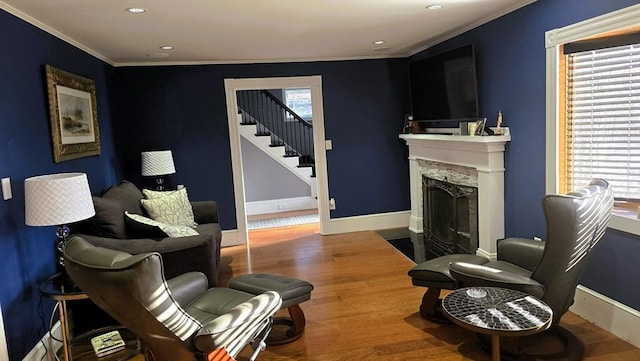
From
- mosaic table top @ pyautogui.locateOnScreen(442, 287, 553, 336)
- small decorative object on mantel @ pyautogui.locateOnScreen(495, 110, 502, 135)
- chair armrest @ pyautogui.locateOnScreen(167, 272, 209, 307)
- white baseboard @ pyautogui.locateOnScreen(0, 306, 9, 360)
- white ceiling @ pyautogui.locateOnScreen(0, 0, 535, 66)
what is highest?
white ceiling @ pyautogui.locateOnScreen(0, 0, 535, 66)

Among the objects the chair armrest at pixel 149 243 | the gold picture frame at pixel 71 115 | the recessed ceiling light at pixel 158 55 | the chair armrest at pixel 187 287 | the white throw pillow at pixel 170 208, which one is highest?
the recessed ceiling light at pixel 158 55

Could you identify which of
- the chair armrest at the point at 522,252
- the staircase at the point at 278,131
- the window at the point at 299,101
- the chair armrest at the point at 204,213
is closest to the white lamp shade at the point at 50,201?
the chair armrest at the point at 204,213

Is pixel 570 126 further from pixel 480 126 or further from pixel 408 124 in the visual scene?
pixel 408 124

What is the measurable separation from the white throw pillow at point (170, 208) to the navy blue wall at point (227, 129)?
1.08 metres

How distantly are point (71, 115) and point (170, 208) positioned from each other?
1.22 metres

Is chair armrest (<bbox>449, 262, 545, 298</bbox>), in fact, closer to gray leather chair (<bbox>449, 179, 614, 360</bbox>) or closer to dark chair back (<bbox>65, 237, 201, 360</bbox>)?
gray leather chair (<bbox>449, 179, 614, 360</bbox>)

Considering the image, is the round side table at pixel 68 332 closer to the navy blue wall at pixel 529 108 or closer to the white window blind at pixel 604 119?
the navy blue wall at pixel 529 108

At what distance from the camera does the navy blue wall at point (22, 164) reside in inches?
103

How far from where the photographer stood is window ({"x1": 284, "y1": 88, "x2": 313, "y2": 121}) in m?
8.51

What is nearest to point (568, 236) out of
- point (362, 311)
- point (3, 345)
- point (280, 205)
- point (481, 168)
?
point (362, 311)

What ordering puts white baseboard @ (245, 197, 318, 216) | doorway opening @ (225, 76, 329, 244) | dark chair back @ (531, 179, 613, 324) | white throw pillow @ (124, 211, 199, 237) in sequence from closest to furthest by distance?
1. dark chair back @ (531, 179, 613, 324)
2. white throw pillow @ (124, 211, 199, 237)
3. doorway opening @ (225, 76, 329, 244)
4. white baseboard @ (245, 197, 318, 216)

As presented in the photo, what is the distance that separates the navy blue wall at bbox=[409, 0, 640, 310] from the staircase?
4.11m

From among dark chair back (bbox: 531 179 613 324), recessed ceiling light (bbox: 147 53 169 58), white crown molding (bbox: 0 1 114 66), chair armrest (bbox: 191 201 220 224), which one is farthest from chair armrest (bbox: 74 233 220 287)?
dark chair back (bbox: 531 179 613 324)

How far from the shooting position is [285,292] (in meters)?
2.89
